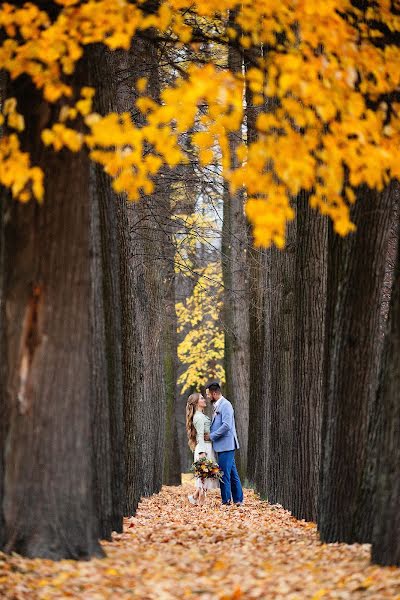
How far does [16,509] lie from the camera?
687 centimetres

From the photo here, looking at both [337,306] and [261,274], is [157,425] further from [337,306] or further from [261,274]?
[337,306]

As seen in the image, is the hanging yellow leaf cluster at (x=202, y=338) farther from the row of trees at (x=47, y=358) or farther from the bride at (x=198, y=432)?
the row of trees at (x=47, y=358)

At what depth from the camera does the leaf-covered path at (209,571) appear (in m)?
6.22

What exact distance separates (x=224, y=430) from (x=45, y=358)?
8.55 meters

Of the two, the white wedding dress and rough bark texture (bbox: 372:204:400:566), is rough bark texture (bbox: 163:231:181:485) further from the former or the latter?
rough bark texture (bbox: 372:204:400:566)

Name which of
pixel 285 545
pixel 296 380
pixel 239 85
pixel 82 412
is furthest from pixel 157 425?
pixel 239 85

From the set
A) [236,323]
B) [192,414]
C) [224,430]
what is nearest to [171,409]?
[236,323]

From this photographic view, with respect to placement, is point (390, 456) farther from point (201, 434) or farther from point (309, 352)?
point (201, 434)

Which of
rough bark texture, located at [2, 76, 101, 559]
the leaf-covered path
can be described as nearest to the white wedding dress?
the leaf-covered path

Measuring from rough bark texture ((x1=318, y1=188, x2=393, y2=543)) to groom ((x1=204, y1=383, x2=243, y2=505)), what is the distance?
607 cm

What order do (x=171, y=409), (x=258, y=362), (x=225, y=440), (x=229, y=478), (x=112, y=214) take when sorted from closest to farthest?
(x=112, y=214) → (x=225, y=440) → (x=229, y=478) → (x=258, y=362) → (x=171, y=409)

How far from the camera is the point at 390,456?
23.1ft

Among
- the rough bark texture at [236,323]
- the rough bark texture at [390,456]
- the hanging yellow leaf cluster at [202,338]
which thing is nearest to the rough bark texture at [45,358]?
the rough bark texture at [390,456]

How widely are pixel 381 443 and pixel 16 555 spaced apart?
3001 mm
